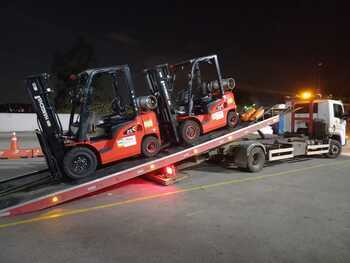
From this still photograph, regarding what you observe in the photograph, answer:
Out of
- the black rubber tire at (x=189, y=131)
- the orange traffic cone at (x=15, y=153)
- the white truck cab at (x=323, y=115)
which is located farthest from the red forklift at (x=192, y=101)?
the orange traffic cone at (x=15, y=153)

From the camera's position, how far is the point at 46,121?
272 inches

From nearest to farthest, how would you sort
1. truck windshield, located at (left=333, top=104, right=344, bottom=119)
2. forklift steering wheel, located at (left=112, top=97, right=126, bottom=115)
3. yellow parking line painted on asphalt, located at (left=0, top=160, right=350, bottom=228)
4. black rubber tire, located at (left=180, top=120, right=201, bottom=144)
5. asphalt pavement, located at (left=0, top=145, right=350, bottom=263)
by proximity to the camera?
asphalt pavement, located at (left=0, top=145, right=350, bottom=263) < yellow parking line painted on asphalt, located at (left=0, top=160, right=350, bottom=228) < forklift steering wheel, located at (left=112, top=97, right=126, bottom=115) < black rubber tire, located at (left=180, top=120, right=201, bottom=144) < truck windshield, located at (left=333, top=104, right=344, bottom=119)

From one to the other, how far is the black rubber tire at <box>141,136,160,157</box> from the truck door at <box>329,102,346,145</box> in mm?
7090

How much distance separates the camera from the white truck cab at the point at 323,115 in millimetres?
11422

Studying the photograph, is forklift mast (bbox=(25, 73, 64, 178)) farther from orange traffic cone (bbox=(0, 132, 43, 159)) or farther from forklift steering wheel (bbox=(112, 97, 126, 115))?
orange traffic cone (bbox=(0, 132, 43, 159))

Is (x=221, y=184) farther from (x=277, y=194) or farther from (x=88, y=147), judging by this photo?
(x=88, y=147)

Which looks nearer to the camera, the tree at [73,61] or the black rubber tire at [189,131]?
the black rubber tire at [189,131]

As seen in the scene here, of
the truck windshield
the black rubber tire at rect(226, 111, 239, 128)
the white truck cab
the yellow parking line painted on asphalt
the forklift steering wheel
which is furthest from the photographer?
the truck windshield

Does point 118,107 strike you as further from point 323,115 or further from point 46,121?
point 323,115

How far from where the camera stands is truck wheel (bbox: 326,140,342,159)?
1188 centimetres

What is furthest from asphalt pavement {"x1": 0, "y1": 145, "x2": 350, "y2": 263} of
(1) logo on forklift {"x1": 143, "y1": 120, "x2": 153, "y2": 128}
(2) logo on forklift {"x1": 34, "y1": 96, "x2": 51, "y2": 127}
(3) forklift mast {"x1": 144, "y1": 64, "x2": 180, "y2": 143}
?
(2) logo on forklift {"x1": 34, "y1": 96, "x2": 51, "y2": 127}

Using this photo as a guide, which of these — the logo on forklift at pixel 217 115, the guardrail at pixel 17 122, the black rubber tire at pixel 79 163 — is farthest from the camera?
the guardrail at pixel 17 122

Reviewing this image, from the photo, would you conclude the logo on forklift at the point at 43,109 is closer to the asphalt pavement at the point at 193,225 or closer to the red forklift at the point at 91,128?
the red forklift at the point at 91,128

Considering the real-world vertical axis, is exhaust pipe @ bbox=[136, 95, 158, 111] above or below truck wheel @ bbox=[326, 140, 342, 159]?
above
